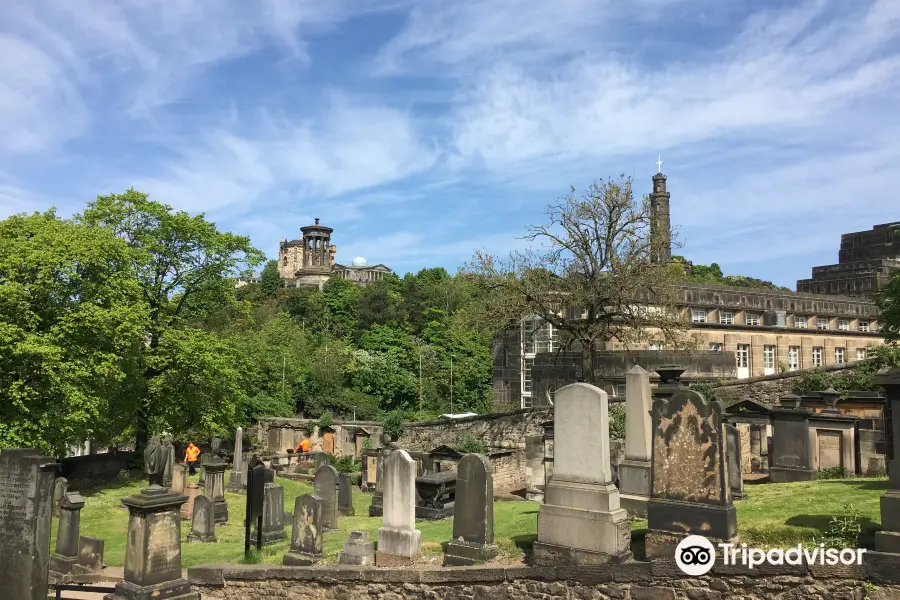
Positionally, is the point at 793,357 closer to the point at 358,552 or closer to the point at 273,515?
the point at 273,515

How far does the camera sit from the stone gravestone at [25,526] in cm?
865

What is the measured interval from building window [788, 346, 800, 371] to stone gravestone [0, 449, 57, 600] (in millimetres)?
35035

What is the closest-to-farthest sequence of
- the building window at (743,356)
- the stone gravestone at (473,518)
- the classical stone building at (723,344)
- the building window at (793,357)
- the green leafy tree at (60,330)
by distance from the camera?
the stone gravestone at (473,518)
the green leafy tree at (60,330)
the classical stone building at (723,344)
the building window at (743,356)
the building window at (793,357)

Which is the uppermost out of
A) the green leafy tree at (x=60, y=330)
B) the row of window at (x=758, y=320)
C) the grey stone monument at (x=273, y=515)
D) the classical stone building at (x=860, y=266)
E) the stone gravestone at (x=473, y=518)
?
the classical stone building at (x=860, y=266)

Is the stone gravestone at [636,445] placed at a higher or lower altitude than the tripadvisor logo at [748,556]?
higher

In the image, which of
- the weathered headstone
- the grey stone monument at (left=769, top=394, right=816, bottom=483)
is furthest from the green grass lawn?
the grey stone monument at (left=769, top=394, right=816, bottom=483)

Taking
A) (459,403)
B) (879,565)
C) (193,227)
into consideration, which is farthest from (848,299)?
(879,565)

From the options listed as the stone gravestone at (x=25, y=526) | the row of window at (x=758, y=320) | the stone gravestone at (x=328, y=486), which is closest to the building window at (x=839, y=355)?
the row of window at (x=758, y=320)

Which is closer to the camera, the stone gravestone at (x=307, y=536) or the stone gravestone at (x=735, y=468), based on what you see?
the stone gravestone at (x=307, y=536)

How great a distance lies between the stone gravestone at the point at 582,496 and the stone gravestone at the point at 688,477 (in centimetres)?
46

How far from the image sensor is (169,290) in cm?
2673

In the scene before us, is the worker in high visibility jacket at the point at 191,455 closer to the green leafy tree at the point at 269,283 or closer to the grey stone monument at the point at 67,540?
the grey stone monument at the point at 67,540

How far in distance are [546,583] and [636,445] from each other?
155 inches

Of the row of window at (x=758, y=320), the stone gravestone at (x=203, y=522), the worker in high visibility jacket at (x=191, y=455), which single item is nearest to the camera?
the stone gravestone at (x=203, y=522)
